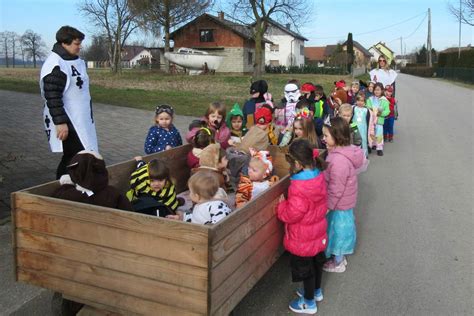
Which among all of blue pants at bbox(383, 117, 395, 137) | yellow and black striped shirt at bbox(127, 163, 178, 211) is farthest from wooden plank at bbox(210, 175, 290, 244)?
blue pants at bbox(383, 117, 395, 137)

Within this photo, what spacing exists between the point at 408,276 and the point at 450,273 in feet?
1.37

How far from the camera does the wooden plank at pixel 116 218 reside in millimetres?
2545

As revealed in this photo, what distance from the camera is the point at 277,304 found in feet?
12.3

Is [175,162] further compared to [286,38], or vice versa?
[286,38]

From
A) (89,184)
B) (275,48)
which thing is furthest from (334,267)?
(275,48)

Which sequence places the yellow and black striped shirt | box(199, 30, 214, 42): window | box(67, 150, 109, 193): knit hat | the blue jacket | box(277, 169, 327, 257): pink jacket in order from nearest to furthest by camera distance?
box(67, 150, 109, 193): knit hat, box(277, 169, 327, 257): pink jacket, the yellow and black striped shirt, the blue jacket, box(199, 30, 214, 42): window

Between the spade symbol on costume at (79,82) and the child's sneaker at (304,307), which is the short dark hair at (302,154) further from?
the spade symbol on costume at (79,82)

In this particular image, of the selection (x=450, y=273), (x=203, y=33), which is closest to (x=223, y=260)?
A: (x=450, y=273)

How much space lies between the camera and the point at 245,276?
3.09 meters

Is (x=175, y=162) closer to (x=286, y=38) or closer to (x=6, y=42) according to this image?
(x=286, y=38)

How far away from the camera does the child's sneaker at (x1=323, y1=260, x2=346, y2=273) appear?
440 centimetres

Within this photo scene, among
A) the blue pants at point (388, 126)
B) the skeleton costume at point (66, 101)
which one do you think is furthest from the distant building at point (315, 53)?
the skeleton costume at point (66, 101)

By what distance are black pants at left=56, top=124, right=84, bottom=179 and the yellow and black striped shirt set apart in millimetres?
707

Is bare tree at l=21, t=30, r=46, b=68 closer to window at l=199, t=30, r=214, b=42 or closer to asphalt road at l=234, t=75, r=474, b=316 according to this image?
window at l=199, t=30, r=214, b=42
